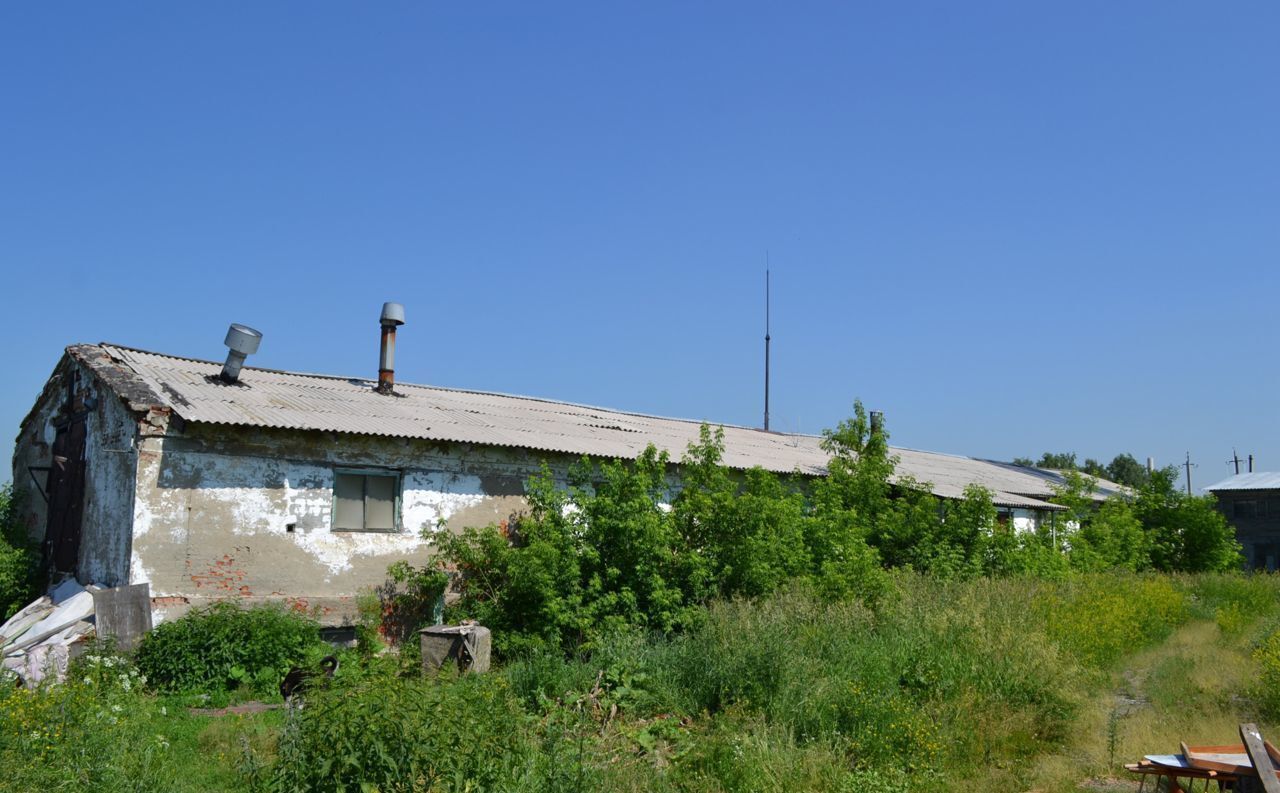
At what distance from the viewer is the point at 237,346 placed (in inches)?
528

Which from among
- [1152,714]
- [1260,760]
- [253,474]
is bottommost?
[1152,714]

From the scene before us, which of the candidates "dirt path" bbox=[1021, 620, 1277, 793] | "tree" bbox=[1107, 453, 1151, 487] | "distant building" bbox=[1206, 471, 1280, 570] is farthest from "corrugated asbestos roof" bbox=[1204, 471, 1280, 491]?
"dirt path" bbox=[1021, 620, 1277, 793]

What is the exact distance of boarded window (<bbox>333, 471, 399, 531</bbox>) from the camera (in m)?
12.5

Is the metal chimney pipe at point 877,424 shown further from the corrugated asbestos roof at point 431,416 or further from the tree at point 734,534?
the tree at point 734,534

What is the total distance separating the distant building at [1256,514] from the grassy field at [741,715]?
34178 mm

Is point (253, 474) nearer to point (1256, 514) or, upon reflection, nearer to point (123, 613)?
point (123, 613)

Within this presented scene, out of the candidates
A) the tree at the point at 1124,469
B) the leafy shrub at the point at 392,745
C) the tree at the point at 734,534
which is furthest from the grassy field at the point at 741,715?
the tree at the point at 1124,469

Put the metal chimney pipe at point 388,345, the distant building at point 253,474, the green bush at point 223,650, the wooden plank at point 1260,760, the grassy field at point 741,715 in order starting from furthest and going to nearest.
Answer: the metal chimney pipe at point 388,345 < the distant building at point 253,474 < the green bush at point 223,650 < the grassy field at point 741,715 < the wooden plank at point 1260,760

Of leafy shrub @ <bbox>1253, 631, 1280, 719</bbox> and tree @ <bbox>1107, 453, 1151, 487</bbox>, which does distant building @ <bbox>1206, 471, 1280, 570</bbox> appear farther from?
leafy shrub @ <bbox>1253, 631, 1280, 719</bbox>

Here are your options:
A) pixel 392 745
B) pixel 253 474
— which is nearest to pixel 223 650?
pixel 253 474

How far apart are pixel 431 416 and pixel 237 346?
114 inches

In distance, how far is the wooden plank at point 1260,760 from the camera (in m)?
5.27

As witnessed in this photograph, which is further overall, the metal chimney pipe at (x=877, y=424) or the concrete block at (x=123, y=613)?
the metal chimney pipe at (x=877, y=424)

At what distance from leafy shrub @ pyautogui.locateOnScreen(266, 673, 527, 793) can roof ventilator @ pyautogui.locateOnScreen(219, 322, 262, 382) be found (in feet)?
26.4
